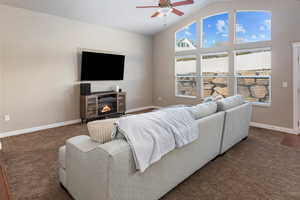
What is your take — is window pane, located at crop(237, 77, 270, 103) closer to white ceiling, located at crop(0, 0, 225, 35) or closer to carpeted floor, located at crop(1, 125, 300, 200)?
carpeted floor, located at crop(1, 125, 300, 200)

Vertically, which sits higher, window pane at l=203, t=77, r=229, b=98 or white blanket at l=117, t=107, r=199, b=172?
window pane at l=203, t=77, r=229, b=98

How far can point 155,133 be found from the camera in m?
1.76

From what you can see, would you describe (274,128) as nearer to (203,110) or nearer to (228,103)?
(228,103)

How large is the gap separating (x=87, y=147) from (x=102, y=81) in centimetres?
435

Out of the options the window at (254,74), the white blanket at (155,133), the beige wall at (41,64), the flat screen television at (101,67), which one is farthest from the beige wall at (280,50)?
the beige wall at (41,64)

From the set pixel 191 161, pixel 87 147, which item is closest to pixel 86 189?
pixel 87 147

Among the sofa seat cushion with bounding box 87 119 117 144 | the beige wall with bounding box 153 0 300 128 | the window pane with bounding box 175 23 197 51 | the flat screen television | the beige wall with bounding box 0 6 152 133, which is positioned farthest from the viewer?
the window pane with bounding box 175 23 197 51

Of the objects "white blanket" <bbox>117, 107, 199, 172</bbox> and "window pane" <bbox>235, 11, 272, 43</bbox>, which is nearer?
"white blanket" <bbox>117, 107, 199, 172</bbox>

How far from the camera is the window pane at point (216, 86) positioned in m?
5.62

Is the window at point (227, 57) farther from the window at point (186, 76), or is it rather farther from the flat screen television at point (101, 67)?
the flat screen television at point (101, 67)

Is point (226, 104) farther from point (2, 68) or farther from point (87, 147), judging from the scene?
point (2, 68)

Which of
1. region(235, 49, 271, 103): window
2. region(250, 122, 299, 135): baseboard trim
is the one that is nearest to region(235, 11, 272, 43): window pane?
region(235, 49, 271, 103): window

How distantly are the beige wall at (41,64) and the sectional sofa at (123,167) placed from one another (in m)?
3.05

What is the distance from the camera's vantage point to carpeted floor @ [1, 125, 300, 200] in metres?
2.08
